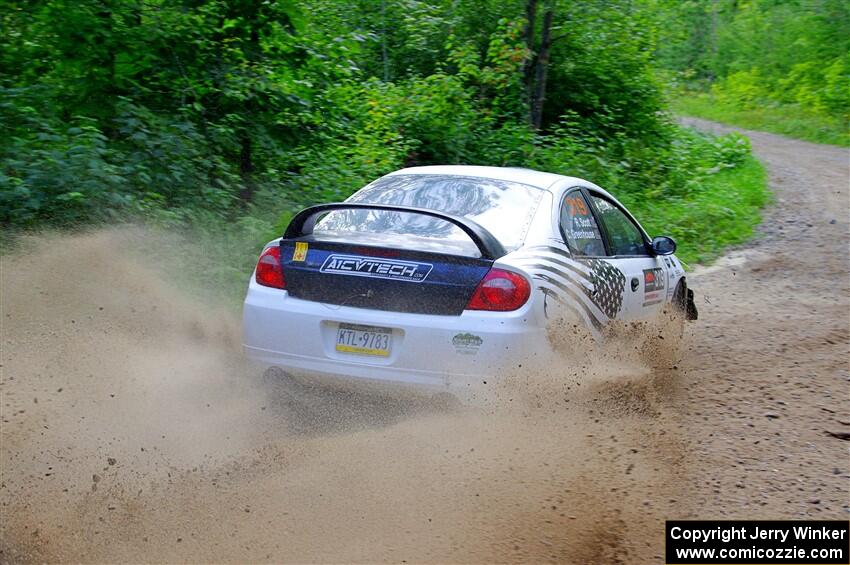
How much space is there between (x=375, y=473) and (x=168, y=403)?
1634 millimetres

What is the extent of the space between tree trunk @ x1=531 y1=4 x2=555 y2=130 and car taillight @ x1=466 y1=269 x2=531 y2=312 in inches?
431

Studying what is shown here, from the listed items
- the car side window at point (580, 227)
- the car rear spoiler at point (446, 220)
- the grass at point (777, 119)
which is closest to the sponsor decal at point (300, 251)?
the car rear spoiler at point (446, 220)

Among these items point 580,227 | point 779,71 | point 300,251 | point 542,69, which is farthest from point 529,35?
point 779,71

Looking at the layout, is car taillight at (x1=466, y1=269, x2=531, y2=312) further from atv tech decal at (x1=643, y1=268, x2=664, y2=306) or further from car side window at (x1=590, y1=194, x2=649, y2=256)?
atv tech decal at (x1=643, y1=268, x2=664, y2=306)

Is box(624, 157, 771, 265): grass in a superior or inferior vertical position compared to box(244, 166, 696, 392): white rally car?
inferior

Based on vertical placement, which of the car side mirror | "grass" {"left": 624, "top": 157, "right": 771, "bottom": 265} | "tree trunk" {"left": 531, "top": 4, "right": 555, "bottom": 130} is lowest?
"grass" {"left": 624, "top": 157, "right": 771, "bottom": 265}

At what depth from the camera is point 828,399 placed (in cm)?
593

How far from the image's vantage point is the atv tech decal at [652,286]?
6555 millimetres

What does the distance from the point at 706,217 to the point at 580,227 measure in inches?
349

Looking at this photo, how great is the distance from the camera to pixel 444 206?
5.73 metres

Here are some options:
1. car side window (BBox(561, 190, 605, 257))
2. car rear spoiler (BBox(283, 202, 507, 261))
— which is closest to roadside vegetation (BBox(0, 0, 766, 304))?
car rear spoiler (BBox(283, 202, 507, 261))

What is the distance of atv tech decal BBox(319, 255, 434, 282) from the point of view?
15.9ft

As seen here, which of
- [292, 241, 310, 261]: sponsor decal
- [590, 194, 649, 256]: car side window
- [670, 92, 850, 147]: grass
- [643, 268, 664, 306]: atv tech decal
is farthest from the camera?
[670, 92, 850, 147]: grass

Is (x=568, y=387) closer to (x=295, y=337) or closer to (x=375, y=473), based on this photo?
(x=375, y=473)
